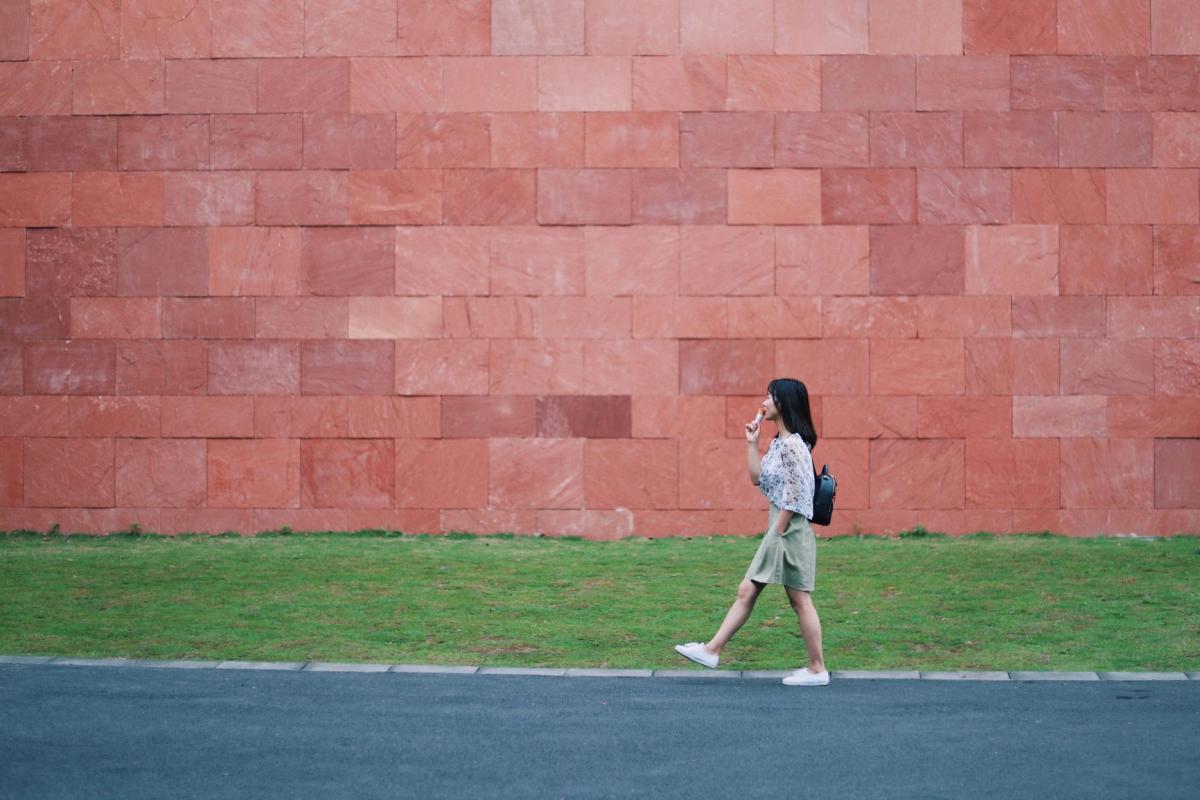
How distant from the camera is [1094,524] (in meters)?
15.2

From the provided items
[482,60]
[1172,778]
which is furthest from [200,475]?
[1172,778]

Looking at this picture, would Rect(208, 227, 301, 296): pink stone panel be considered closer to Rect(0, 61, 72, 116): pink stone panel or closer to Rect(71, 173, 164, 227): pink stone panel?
Rect(71, 173, 164, 227): pink stone panel

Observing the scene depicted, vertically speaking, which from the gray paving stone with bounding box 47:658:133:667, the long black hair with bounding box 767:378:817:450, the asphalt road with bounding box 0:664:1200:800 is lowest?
the gray paving stone with bounding box 47:658:133:667

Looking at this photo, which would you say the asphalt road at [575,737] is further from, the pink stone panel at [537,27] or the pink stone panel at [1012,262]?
the pink stone panel at [537,27]

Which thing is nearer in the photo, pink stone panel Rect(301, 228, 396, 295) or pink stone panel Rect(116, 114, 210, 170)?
pink stone panel Rect(301, 228, 396, 295)

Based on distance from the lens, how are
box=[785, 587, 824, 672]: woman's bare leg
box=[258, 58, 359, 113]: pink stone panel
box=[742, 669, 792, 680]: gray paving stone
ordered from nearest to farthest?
1. box=[785, 587, 824, 672]: woman's bare leg
2. box=[742, 669, 792, 680]: gray paving stone
3. box=[258, 58, 359, 113]: pink stone panel

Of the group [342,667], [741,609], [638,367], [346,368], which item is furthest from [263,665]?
[638,367]

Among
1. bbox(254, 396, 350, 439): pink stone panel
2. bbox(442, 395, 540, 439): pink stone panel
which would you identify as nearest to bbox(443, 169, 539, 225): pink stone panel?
bbox(442, 395, 540, 439): pink stone panel

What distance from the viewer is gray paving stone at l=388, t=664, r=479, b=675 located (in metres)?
9.25

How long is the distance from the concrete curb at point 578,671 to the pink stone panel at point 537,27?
798 centimetres

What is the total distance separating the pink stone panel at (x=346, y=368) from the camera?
1545 centimetres

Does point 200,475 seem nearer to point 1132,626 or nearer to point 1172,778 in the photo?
point 1132,626

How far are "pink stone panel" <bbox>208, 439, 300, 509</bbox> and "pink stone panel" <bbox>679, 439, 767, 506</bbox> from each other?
13.2 feet

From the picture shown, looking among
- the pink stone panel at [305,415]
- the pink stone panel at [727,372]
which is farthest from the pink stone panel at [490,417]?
the pink stone panel at [727,372]
